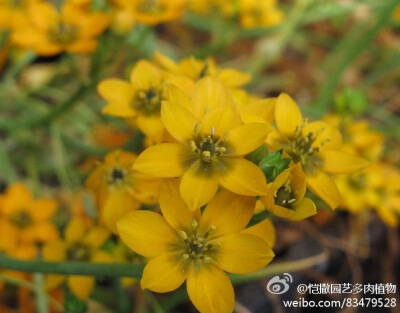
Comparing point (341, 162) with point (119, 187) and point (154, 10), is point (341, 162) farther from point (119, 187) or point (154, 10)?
point (154, 10)

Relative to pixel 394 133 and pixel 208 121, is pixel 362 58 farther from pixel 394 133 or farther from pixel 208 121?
pixel 208 121

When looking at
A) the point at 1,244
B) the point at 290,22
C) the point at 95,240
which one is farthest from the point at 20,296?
the point at 290,22

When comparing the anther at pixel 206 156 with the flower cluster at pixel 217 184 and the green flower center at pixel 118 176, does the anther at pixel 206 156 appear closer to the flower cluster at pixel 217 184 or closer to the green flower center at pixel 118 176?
the flower cluster at pixel 217 184

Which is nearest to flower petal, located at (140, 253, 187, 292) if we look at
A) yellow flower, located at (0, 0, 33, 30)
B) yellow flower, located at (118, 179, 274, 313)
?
yellow flower, located at (118, 179, 274, 313)

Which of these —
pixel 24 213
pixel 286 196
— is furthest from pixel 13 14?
pixel 286 196

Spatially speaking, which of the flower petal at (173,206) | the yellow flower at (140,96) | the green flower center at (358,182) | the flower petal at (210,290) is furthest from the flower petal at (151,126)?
the green flower center at (358,182)

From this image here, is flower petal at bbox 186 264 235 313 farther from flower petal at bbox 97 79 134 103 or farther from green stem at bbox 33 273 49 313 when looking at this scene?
green stem at bbox 33 273 49 313
